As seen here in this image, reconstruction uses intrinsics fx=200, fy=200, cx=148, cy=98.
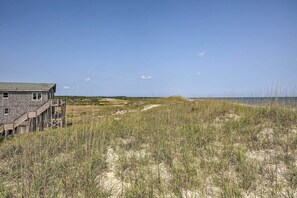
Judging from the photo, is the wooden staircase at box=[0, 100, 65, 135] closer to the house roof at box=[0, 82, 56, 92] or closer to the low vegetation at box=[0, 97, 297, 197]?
the house roof at box=[0, 82, 56, 92]

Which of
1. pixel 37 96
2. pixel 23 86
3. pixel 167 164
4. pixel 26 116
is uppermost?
pixel 23 86

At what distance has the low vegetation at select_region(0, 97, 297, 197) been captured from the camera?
152 inches

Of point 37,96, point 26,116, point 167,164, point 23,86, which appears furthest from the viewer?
point 23,86

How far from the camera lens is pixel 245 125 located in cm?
729

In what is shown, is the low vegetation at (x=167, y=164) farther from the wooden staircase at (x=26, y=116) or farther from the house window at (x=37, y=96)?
the house window at (x=37, y=96)

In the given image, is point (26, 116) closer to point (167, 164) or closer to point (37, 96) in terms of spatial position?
point (37, 96)

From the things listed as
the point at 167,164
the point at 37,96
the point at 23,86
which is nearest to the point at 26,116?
the point at 37,96

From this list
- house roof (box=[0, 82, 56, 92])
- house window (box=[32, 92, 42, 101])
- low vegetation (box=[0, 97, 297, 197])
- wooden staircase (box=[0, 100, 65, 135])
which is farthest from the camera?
house window (box=[32, 92, 42, 101])

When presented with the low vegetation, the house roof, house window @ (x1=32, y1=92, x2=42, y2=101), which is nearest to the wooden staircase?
house window @ (x1=32, y1=92, x2=42, y2=101)

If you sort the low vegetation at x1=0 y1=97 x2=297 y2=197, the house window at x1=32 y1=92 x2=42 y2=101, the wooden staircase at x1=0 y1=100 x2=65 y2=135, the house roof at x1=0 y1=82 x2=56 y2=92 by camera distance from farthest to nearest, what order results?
the house window at x1=32 y1=92 x2=42 y2=101 → the house roof at x1=0 y1=82 x2=56 y2=92 → the wooden staircase at x1=0 y1=100 x2=65 y2=135 → the low vegetation at x1=0 y1=97 x2=297 y2=197

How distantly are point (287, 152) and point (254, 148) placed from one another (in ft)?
2.48

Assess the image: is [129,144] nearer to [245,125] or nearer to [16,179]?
[16,179]

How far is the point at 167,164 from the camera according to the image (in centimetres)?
484

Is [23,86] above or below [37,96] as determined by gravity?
above
